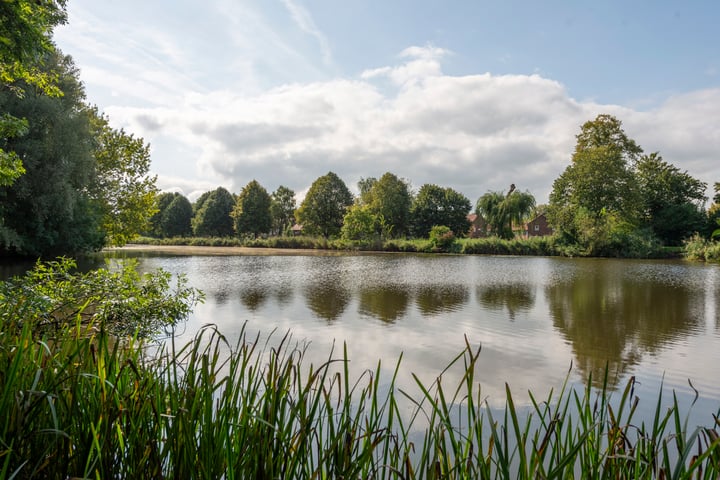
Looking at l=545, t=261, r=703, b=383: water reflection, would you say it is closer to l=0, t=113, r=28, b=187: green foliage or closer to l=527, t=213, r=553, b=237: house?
l=0, t=113, r=28, b=187: green foliage

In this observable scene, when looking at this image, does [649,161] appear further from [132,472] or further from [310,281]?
[132,472]

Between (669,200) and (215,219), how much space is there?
5830 cm

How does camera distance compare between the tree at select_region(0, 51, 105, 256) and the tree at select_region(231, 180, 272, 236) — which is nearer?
the tree at select_region(0, 51, 105, 256)

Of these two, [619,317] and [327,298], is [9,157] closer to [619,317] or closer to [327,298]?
[327,298]

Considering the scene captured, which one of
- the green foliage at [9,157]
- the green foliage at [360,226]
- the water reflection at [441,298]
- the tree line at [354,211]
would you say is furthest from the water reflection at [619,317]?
the tree line at [354,211]

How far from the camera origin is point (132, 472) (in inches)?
71.4

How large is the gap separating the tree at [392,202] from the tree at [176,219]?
1380 inches

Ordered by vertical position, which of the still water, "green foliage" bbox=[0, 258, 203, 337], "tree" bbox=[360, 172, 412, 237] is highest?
"tree" bbox=[360, 172, 412, 237]

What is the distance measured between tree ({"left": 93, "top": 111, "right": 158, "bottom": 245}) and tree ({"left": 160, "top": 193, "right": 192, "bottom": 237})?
57.3 meters

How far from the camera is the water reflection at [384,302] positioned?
35.0 ft

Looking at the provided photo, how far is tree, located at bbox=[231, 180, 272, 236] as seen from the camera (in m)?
62.1

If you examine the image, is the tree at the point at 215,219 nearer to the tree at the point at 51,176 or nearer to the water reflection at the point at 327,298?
the tree at the point at 51,176

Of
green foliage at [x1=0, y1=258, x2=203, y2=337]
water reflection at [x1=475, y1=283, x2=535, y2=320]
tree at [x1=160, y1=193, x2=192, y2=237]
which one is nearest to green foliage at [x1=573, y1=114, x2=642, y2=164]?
water reflection at [x1=475, y1=283, x2=535, y2=320]

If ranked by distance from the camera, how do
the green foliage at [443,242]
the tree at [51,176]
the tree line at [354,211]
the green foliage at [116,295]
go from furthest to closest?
the tree line at [354,211] < the green foliage at [443,242] < the tree at [51,176] < the green foliage at [116,295]
